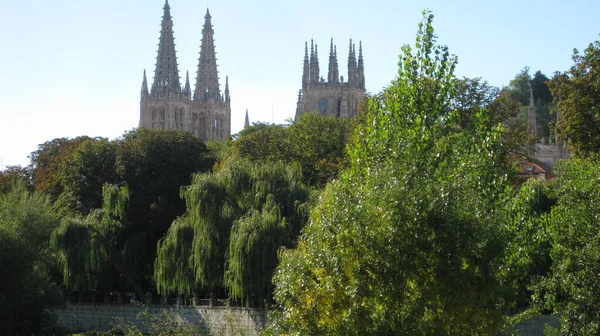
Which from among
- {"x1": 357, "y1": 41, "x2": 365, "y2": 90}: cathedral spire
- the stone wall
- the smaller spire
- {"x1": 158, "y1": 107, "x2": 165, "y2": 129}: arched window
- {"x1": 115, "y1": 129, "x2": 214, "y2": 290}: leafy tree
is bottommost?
the stone wall

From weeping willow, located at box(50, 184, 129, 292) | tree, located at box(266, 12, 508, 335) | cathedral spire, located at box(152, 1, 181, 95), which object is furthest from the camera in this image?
cathedral spire, located at box(152, 1, 181, 95)

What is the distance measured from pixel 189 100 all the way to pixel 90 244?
3926 inches

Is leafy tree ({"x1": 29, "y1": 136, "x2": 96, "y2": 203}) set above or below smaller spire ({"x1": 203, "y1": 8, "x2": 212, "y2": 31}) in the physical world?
below

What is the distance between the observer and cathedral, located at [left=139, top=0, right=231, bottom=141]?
14075cm

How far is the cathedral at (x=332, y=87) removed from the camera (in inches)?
5305

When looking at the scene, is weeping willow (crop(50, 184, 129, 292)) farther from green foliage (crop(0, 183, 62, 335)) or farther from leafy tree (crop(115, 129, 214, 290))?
green foliage (crop(0, 183, 62, 335))

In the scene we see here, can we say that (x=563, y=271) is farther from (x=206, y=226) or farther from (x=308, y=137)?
(x=308, y=137)

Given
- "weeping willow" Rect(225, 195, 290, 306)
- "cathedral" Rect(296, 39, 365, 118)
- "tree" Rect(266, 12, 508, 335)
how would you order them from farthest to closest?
"cathedral" Rect(296, 39, 365, 118)
"weeping willow" Rect(225, 195, 290, 306)
"tree" Rect(266, 12, 508, 335)

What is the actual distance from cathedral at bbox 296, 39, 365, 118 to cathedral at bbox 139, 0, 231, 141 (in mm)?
13833

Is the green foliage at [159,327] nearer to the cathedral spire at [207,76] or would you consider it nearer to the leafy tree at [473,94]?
the leafy tree at [473,94]

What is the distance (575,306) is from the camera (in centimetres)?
2356

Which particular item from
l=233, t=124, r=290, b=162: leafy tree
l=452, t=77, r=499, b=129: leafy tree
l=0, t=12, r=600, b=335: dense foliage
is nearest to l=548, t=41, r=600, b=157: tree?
l=0, t=12, r=600, b=335: dense foliage

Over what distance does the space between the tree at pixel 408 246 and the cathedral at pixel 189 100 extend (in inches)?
4722

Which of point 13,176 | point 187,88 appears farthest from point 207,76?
point 13,176
